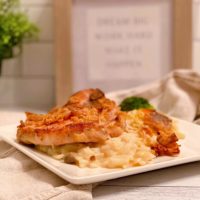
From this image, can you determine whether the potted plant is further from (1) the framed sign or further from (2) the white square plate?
(2) the white square plate

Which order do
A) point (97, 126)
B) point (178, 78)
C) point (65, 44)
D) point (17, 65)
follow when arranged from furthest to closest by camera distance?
point (17, 65) < point (65, 44) < point (178, 78) < point (97, 126)

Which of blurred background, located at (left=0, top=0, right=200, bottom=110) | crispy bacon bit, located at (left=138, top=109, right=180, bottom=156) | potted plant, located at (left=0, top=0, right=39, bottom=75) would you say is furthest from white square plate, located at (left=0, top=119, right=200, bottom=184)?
blurred background, located at (left=0, top=0, right=200, bottom=110)

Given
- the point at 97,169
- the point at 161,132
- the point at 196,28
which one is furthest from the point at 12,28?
the point at 97,169

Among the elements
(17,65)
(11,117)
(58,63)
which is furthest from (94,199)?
(17,65)

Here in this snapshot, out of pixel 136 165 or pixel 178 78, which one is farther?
pixel 178 78

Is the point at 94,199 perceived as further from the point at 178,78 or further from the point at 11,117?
the point at 178,78

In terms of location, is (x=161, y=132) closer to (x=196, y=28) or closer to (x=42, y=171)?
(x=42, y=171)

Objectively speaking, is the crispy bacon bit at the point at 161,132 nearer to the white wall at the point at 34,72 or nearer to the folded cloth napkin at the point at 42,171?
the folded cloth napkin at the point at 42,171
